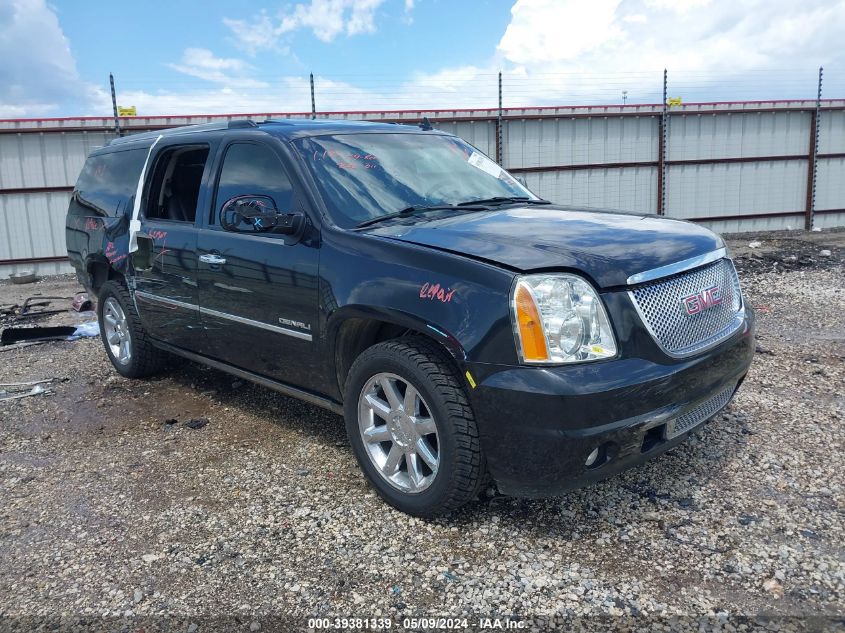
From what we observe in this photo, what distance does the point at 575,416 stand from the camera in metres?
2.67

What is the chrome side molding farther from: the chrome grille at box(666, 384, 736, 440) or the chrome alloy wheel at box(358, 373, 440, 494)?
the chrome grille at box(666, 384, 736, 440)

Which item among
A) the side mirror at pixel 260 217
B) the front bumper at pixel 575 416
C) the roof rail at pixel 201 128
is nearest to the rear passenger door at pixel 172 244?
the roof rail at pixel 201 128

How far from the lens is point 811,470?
3.60m

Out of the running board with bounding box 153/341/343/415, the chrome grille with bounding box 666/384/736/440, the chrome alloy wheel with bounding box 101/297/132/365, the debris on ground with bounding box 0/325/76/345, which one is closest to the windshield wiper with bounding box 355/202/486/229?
the running board with bounding box 153/341/343/415

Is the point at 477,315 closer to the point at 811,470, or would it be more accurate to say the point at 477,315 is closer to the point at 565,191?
the point at 811,470

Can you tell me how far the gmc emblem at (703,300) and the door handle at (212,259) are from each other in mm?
2576

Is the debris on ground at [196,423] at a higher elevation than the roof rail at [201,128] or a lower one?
lower

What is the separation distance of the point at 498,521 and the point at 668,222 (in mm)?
1770

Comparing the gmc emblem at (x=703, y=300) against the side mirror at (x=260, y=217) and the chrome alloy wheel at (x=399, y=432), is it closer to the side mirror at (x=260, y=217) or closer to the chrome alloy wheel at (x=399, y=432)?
the chrome alloy wheel at (x=399, y=432)

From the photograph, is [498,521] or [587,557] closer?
[587,557]

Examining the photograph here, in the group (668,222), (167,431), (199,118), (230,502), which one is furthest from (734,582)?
(199,118)

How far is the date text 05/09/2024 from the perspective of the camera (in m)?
2.51

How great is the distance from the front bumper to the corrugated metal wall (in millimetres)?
11911

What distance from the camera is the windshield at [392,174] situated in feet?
12.1
